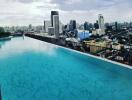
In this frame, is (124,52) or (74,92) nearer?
(74,92)

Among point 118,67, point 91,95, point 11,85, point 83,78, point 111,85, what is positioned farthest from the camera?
point 118,67

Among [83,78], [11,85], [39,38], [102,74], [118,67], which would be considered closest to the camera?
[11,85]

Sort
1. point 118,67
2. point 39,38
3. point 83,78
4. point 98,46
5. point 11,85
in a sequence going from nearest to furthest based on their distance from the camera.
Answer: point 11,85 < point 83,78 < point 118,67 < point 98,46 < point 39,38

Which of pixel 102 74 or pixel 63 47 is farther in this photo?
pixel 63 47

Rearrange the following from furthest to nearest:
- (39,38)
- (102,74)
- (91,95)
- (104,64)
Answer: (39,38), (104,64), (102,74), (91,95)

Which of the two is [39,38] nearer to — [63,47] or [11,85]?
[63,47]

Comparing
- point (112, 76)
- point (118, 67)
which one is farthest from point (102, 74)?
point (118, 67)

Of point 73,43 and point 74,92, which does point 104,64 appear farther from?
point 73,43

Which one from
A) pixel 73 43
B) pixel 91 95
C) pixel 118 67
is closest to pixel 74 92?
pixel 91 95
